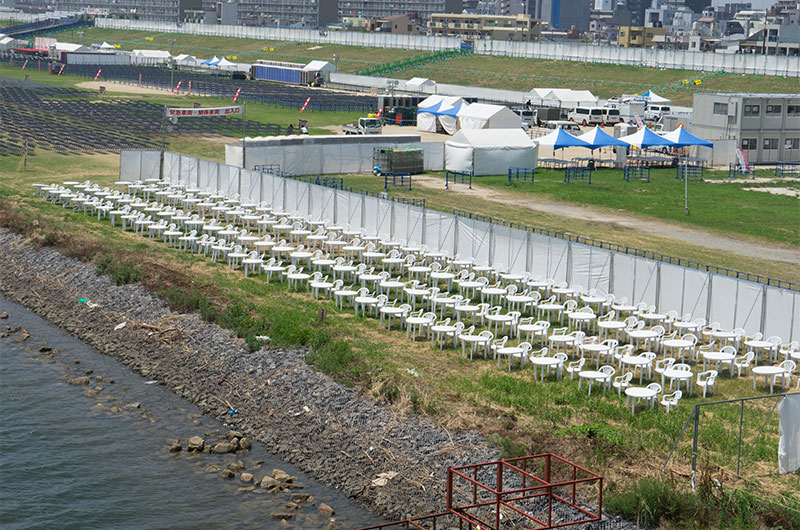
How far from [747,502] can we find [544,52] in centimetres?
11620

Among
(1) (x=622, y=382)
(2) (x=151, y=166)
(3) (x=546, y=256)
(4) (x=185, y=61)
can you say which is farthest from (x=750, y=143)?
(4) (x=185, y=61)

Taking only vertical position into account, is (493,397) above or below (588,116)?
below

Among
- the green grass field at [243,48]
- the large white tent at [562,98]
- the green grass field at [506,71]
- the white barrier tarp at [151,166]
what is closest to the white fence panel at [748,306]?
the white barrier tarp at [151,166]

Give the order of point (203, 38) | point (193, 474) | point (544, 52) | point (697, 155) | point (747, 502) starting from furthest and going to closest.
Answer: point (203, 38)
point (544, 52)
point (697, 155)
point (193, 474)
point (747, 502)

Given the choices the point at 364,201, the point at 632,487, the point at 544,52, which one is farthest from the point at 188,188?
the point at 544,52

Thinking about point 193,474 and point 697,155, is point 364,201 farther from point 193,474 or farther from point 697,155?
point 697,155

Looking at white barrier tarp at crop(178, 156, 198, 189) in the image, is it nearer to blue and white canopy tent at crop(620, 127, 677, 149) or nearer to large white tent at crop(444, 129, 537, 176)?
large white tent at crop(444, 129, 537, 176)

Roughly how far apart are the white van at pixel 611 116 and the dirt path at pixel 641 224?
3335 cm

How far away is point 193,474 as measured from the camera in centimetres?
2239

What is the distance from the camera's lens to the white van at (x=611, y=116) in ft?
279

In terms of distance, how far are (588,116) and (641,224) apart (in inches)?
1647

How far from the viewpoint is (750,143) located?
212 ft

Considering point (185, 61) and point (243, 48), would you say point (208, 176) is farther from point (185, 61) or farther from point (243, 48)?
point (243, 48)

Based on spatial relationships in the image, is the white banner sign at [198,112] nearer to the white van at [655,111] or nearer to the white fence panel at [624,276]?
the white fence panel at [624,276]
